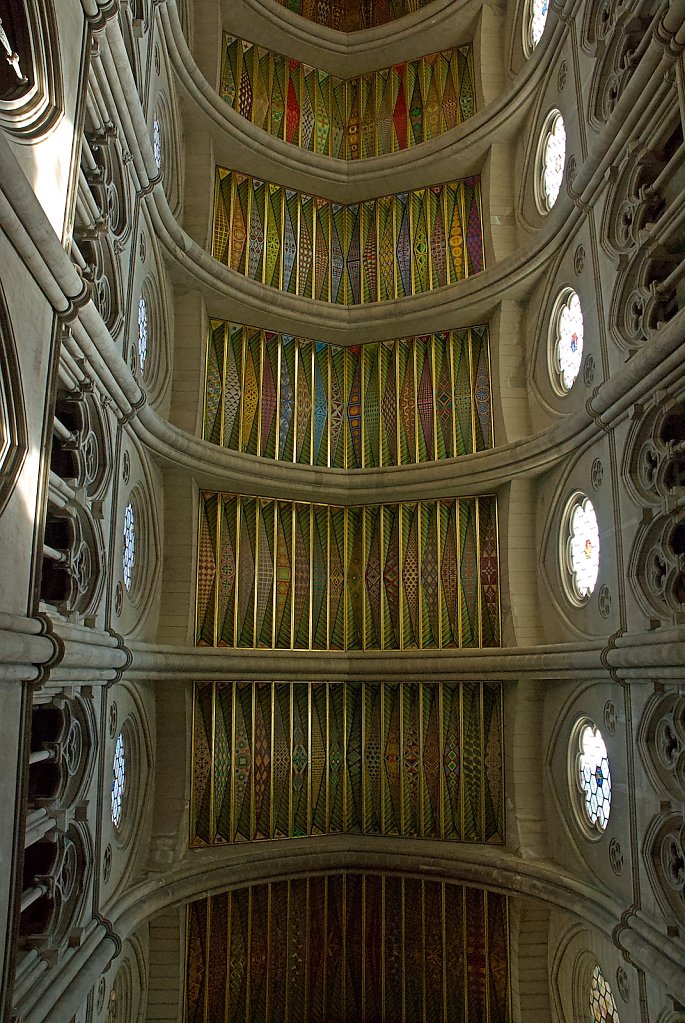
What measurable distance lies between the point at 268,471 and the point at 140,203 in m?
4.71

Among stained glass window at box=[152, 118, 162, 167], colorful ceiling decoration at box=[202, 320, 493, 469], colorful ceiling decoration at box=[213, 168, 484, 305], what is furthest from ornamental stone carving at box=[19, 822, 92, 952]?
colorful ceiling decoration at box=[213, 168, 484, 305]

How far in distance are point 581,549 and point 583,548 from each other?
0.31ft

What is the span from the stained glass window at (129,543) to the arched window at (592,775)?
657cm

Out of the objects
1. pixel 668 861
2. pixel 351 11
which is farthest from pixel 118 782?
pixel 351 11

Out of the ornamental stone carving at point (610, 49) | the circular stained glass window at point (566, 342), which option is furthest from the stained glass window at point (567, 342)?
the ornamental stone carving at point (610, 49)

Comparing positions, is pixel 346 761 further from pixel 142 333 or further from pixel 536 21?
pixel 536 21

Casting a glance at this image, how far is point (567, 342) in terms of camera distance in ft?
39.7

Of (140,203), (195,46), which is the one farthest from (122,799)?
(195,46)

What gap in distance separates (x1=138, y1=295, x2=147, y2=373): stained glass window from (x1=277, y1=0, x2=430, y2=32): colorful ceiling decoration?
7.90m

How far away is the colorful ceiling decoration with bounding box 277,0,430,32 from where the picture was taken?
15.8m

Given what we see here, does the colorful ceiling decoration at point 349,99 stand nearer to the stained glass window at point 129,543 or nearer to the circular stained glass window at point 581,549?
the circular stained glass window at point 581,549

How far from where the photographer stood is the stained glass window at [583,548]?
1094 centimetres

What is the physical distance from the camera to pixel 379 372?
15.2 meters

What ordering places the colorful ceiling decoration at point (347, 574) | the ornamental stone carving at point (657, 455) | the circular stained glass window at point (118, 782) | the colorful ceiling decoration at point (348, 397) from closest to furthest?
the ornamental stone carving at point (657, 455)
the circular stained glass window at point (118, 782)
the colorful ceiling decoration at point (347, 574)
the colorful ceiling decoration at point (348, 397)
